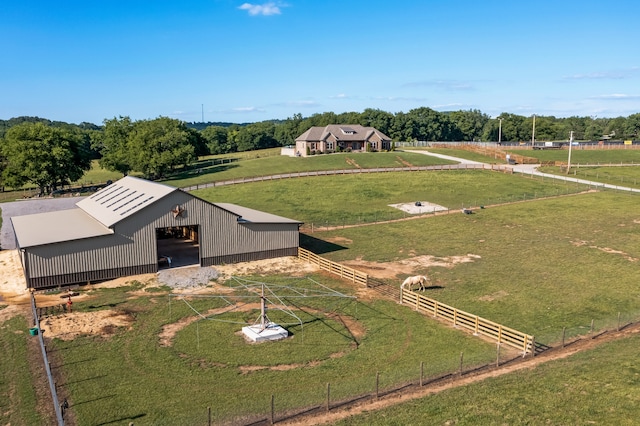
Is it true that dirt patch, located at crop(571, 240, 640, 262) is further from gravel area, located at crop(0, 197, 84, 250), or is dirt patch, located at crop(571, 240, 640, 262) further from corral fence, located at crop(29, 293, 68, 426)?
gravel area, located at crop(0, 197, 84, 250)

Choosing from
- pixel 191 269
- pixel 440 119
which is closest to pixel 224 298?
pixel 191 269

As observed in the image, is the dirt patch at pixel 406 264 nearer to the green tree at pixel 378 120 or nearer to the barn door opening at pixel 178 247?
the barn door opening at pixel 178 247

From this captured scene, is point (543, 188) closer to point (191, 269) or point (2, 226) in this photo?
point (191, 269)

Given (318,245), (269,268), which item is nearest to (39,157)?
(318,245)

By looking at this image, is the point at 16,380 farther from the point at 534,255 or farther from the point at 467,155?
the point at 467,155

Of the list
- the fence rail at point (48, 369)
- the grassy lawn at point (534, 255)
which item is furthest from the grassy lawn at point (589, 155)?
the fence rail at point (48, 369)

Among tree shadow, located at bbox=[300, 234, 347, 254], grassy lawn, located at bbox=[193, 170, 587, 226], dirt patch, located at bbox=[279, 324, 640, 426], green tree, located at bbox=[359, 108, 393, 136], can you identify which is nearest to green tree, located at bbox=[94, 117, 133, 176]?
grassy lawn, located at bbox=[193, 170, 587, 226]

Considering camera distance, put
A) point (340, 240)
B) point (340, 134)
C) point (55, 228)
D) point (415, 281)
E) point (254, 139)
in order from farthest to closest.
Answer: point (254, 139), point (340, 134), point (340, 240), point (55, 228), point (415, 281)
